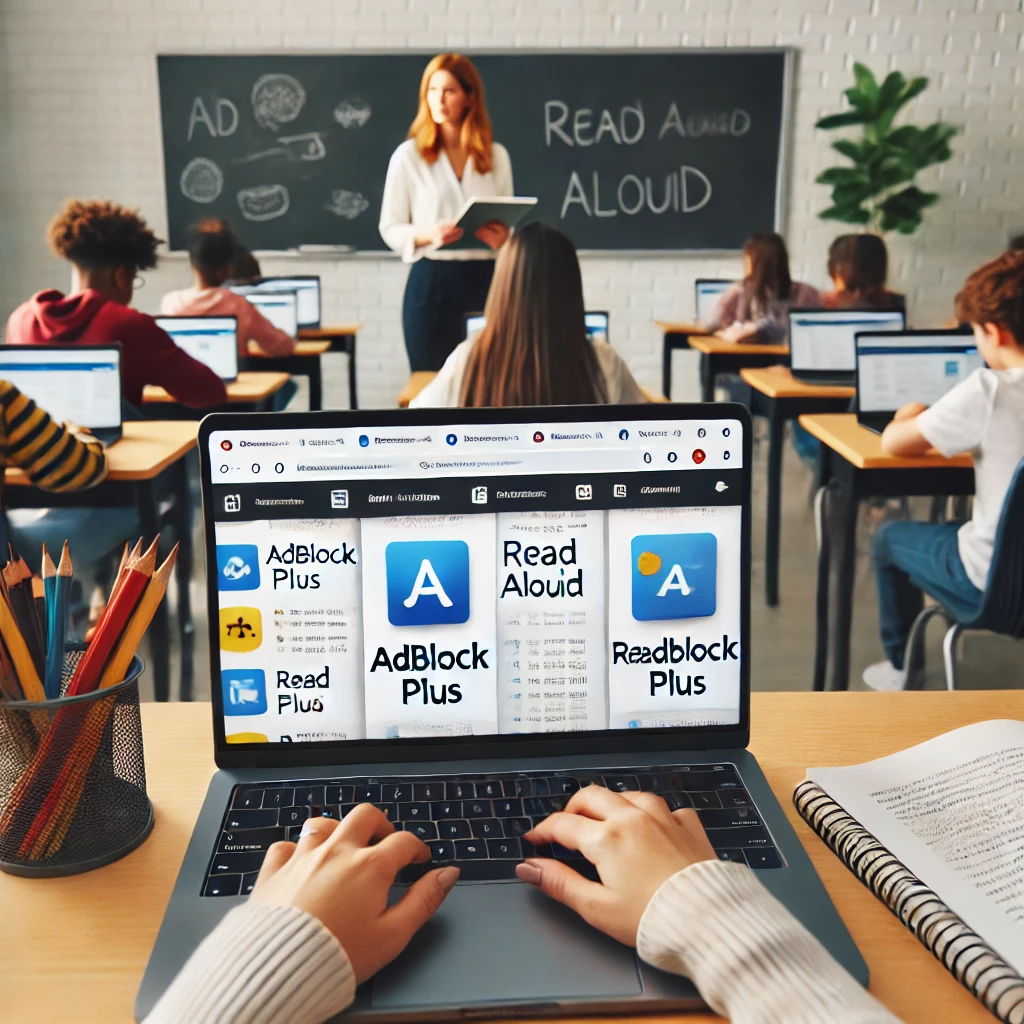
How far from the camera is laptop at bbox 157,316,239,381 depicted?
3482 mm

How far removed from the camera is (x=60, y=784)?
0.68 metres

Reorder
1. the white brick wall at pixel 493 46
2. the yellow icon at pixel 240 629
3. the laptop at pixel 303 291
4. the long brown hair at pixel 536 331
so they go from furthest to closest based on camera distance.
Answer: the white brick wall at pixel 493 46 → the laptop at pixel 303 291 → the long brown hair at pixel 536 331 → the yellow icon at pixel 240 629

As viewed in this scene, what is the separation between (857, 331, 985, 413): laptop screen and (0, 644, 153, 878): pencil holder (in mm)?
2503

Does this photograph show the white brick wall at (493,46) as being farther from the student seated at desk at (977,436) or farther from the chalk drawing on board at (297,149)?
the student seated at desk at (977,436)

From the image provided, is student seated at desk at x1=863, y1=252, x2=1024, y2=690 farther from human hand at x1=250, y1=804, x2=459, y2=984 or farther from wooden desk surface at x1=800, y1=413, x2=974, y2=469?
human hand at x1=250, y1=804, x2=459, y2=984

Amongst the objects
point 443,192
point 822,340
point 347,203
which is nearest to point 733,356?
point 822,340

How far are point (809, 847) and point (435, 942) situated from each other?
0.90ft

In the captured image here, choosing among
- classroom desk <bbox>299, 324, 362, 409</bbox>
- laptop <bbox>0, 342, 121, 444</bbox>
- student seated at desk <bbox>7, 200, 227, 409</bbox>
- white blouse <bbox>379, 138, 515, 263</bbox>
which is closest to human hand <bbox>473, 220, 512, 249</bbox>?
white blouse <bbox>379, 138, 515, 263</bbox>

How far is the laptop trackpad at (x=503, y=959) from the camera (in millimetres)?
564

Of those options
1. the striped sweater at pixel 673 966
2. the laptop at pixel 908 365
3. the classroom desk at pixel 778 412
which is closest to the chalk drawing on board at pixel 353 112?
the classroom desk at pixel 778 412

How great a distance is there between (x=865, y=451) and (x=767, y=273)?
102 inches

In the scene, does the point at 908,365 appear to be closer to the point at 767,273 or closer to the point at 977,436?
the point at 977,436

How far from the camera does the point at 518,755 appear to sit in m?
0.80

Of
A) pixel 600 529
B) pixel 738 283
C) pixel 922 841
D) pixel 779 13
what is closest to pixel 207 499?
pixel 600 529
